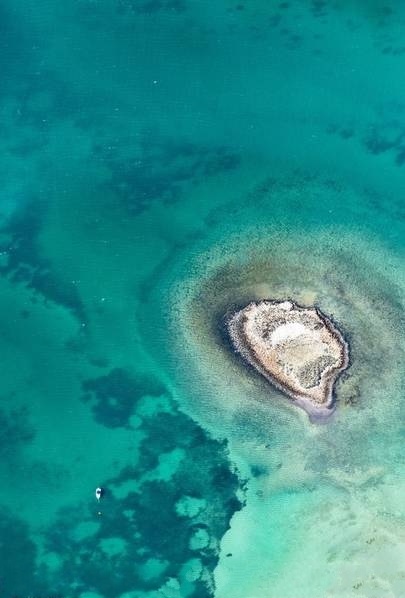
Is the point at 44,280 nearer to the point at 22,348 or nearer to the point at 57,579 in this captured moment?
the point at 22,348

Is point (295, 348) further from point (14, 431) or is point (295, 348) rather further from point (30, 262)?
point (14, 431)

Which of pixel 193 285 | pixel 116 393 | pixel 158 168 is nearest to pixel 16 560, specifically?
pixel 116 393

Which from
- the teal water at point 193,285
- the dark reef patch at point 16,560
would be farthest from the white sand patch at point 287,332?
the dark reef patch at point 16,560

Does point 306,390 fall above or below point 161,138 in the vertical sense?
below

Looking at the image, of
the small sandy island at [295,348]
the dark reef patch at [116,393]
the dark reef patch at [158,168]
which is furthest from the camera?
the dark reef patch at [158,168]

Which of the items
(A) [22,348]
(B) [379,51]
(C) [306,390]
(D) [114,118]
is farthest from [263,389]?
(B) [379,51]

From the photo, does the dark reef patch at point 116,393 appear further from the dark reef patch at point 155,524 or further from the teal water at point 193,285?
the dark reef patch at point 155,524
